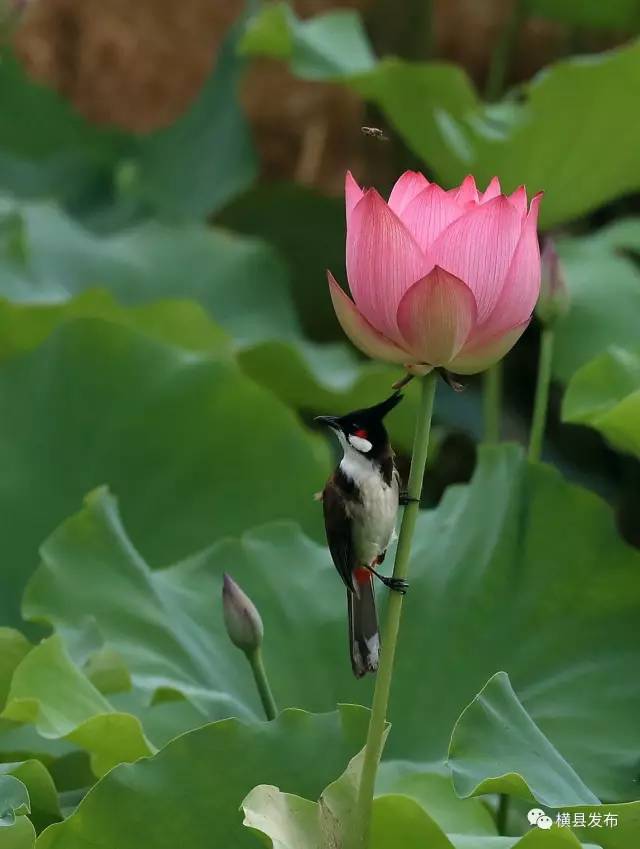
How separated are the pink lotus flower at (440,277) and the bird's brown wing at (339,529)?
0.07 m

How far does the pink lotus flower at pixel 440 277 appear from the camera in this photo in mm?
551

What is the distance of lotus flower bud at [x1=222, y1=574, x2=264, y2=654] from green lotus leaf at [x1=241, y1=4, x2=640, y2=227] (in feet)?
3.13

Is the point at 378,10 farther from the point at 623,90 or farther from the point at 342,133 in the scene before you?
the point at 623,90

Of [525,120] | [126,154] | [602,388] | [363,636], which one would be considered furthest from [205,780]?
[126,154]

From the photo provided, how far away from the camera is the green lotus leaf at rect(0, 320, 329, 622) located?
126 cm

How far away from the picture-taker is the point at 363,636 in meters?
0.62

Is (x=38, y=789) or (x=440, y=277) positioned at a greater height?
(x=440, y=277)

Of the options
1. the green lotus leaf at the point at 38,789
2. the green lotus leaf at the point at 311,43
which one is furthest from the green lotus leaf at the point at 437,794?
the green lotus leaf at the point at 311,43

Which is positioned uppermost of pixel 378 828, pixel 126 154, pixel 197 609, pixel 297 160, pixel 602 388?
pixel 297 160

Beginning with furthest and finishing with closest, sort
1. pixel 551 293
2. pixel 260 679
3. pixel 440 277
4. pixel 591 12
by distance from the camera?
pixel 591 12 < pixel 551 293 < pixel 260 679 < pixel 440 277

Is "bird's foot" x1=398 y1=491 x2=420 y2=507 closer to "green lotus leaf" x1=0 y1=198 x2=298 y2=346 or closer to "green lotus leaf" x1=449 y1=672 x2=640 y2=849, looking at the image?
"green lotus leaf" x1=449 y1=672 x2=640 y2=849

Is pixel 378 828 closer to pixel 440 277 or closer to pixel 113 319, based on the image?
pixel 440 277

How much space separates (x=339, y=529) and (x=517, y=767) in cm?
21

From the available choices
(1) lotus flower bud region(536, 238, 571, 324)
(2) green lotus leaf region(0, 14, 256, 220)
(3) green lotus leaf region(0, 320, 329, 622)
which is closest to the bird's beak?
(1) lotus flower bud region(536, 238, 571, 324)
